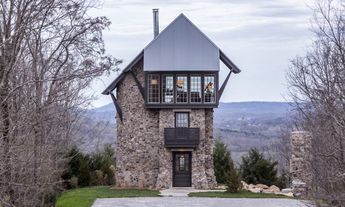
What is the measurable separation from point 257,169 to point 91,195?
1305 centimetres

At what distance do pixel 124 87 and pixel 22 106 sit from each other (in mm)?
20760

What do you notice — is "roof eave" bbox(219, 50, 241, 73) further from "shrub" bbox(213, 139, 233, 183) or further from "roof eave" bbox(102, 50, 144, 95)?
"shrub" bbox(213, 139, 233, 183)

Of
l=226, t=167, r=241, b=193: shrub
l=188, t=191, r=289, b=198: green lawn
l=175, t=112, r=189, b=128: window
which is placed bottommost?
l=188, t=191, r=289, b=198: green lawn

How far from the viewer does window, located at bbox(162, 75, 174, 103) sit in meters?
42.8

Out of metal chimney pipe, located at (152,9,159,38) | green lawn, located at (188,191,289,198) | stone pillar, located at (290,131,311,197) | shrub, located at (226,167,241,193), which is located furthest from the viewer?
metal chimney pipe, located at (152,9,159,38)

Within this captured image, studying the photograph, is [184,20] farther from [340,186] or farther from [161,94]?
[340,186]

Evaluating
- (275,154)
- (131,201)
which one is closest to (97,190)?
(131,201)

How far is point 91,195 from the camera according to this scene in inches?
1527

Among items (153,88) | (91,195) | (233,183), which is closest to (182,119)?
(153,88)

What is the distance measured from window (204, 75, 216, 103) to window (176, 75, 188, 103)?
109cm

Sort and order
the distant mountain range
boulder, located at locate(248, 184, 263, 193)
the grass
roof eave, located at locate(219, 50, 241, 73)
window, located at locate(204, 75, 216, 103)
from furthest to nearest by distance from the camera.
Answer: the distant mountain range < roof eave, located at locate(219, 50, 241, 73) < window, located at locate(204, 75, 216, 103) < boulder, located at locate(248, 184, 263, 193) < the grass

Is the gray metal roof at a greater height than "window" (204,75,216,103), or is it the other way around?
the gray metal roof

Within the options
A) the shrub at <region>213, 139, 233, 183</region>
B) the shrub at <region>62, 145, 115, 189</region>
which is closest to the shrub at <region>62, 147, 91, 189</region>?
the shrub at <region>62, 145, 115, 189</region>

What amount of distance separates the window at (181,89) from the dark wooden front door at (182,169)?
3.06 meters
